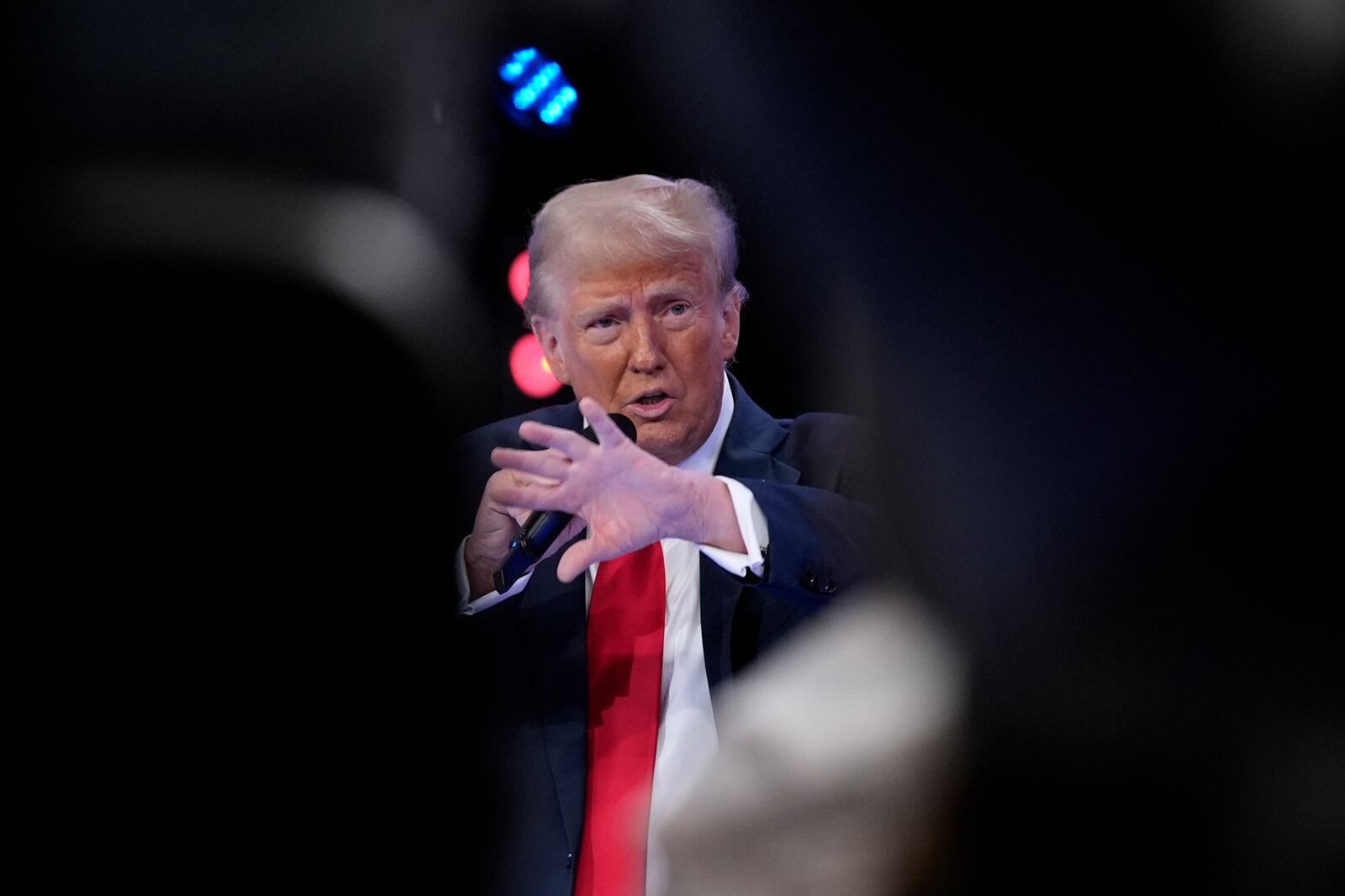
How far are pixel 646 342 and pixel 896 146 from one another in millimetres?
554

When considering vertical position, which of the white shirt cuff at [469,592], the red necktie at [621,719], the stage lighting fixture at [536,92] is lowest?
the red necktie at [621,719]

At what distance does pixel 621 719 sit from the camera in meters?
1.46

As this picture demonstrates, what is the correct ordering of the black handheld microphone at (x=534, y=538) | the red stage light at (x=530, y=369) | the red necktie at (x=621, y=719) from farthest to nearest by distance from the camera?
1. the red stage light at (x=530, y=369)
2. the red necktie at (x=621, y=719)
3. the black handheld microphone at (x=534, y=538)

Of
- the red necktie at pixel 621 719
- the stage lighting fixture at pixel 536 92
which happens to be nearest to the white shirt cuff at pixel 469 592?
the red necktie at pixel 621 719

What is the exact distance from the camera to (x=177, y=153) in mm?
1559

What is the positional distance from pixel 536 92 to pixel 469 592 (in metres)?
0.75

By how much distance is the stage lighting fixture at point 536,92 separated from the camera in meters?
1.58

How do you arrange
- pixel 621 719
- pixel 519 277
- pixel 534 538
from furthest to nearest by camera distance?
pixel 519 277 → pixel 621 719 → pixel 534 538

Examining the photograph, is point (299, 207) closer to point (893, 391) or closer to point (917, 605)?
point (893, 391)

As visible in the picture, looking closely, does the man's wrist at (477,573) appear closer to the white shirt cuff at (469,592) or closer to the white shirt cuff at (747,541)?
the white shirt cuff at (469,592)

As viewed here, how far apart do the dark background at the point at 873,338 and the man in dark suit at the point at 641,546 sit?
2.8 inches

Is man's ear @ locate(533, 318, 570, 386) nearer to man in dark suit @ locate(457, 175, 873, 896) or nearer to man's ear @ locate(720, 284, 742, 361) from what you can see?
man in dark suit @ locate(457, 175, 873, 896)

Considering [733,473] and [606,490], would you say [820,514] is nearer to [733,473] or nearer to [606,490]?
[733,473]

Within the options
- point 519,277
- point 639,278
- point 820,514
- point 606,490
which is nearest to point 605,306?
point 639,278
